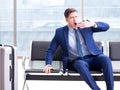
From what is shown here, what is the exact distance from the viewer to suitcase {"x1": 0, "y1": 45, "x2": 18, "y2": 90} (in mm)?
2383

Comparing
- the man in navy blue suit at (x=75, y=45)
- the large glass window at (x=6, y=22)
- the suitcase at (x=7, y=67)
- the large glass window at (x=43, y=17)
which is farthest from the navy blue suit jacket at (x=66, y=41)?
the large glass window at (x=6, y=22)

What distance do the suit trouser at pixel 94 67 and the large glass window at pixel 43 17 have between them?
212 centimetres

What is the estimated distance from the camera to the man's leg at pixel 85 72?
9.54 feet

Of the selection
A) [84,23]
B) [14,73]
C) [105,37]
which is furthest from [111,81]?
[105,37]

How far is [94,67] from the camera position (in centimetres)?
Result: 322

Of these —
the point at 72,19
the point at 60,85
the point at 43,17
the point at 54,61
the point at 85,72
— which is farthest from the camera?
the point at 43,17

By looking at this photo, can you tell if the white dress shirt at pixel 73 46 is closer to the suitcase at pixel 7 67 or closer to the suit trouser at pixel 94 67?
the suit trouser at pixel 94 67

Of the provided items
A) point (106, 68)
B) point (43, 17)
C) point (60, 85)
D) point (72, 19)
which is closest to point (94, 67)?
point (106, 68)

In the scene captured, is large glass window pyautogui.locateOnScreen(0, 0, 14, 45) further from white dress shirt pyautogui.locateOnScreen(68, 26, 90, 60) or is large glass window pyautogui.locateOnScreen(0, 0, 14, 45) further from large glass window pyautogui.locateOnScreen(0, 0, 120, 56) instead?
white dress shirt pyautogui.locateOnScreen(68, 26, 90, 60)

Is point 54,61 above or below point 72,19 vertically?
below

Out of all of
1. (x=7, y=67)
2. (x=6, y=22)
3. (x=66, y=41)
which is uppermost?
(x=6, y=22)

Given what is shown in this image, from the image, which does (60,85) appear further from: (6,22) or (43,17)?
(6,22)

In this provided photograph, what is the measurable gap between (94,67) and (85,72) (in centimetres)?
29

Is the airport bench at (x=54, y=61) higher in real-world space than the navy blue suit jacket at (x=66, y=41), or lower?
lower
